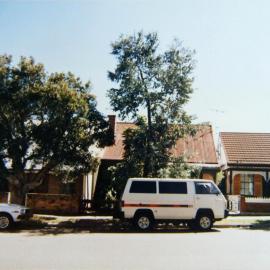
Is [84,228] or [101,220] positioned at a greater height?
[101,220]

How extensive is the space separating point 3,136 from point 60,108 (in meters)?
3.01

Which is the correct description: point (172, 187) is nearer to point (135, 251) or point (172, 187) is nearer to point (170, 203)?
point (170, 203)

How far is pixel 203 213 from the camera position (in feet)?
55.7

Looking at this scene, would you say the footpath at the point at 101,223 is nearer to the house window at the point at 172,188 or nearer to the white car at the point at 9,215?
the white car at the point at 9,215

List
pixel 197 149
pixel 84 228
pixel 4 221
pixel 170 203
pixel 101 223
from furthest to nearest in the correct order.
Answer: pixel 197 149
pixel 101 223
pixel 84 228
pixel 170 203
pixel 4 221

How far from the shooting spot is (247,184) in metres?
27.7

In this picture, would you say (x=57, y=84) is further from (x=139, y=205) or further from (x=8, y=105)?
(x=139, y=205)

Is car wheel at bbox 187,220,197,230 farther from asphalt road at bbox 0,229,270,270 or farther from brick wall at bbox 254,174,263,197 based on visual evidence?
brick wall at bbox 254,174,263,197

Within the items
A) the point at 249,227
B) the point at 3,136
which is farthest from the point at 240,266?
the point at 3,136

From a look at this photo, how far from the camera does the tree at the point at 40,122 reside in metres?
18.2

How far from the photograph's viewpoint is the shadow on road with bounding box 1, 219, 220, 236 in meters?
16.3

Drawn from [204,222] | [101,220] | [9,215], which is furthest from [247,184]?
[9,215]

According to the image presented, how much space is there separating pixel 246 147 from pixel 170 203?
14414mm

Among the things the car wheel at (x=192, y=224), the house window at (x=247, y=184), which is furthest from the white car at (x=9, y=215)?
the house window at (x=247, y=184)
